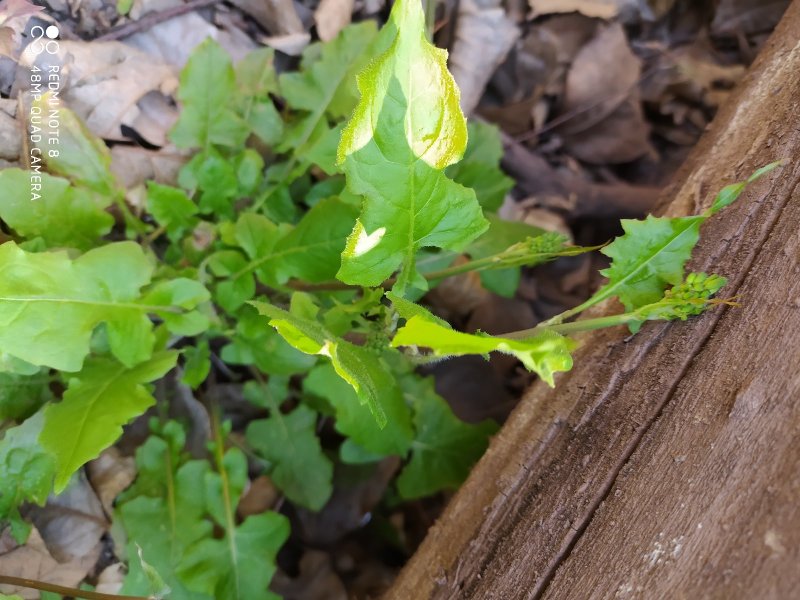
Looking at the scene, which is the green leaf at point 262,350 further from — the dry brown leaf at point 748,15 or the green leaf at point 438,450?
the dry brown leaf at point 748,15

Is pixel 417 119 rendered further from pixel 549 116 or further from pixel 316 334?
pixel 549 116

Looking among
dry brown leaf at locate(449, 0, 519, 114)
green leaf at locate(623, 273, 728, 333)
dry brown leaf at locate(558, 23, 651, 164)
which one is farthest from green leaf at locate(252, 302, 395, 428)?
dry brown leaf at locate(558, 23, 651, 164)

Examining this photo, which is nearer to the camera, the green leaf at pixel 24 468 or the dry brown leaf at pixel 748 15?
the green leaf at pixel 24 468

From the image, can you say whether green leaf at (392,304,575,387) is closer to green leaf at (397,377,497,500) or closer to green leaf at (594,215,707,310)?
green leaf at (594,215,707,310)

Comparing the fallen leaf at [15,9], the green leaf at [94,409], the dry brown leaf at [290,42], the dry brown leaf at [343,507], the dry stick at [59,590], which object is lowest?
the dry brown leaf at [343,507]

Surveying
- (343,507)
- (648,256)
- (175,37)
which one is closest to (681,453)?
(648,256)

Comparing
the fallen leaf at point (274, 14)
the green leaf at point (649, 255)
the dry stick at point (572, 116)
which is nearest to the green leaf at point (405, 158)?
the green leaf at point (649, 255)

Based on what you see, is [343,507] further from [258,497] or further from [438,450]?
[438,450]

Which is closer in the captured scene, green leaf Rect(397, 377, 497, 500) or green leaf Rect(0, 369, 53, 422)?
green leaf Rect(0, 369, 53, 422)
